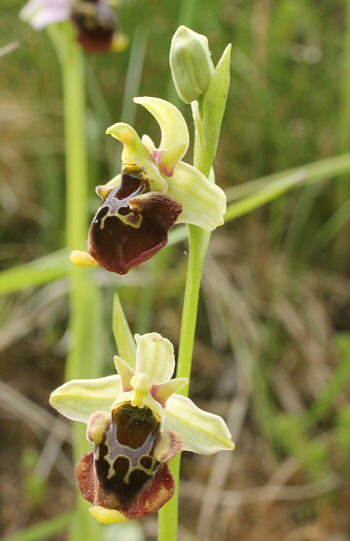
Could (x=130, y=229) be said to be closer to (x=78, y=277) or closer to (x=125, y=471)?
(x=125, y=471)

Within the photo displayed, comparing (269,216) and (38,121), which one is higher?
(38,121)

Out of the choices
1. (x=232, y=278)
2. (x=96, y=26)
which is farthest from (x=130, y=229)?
(x=232, y=278)

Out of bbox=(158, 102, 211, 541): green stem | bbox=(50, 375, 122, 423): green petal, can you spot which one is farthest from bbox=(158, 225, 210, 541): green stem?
bbox=(50, 375, 122, 423): green petal

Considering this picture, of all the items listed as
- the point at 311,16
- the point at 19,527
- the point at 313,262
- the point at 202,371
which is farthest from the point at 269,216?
the point at 19,527

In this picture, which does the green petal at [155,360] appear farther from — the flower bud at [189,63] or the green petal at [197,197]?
the flower bud at [189,63]

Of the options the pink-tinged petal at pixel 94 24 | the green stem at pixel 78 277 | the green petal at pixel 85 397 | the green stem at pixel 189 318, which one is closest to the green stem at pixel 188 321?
the green stem at pixel 189 318

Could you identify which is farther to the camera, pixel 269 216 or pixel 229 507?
pixel 269 216

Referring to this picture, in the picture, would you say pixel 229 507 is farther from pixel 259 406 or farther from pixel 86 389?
pixel 86 389
